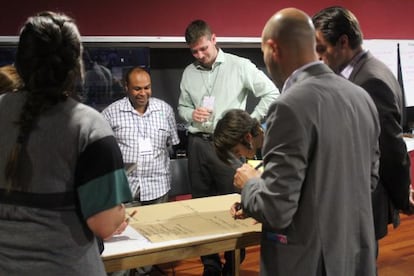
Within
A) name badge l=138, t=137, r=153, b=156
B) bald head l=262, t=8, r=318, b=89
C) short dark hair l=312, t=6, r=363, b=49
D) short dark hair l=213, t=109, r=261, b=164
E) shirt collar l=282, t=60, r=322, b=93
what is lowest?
name badge l=138, t=137, r=153, b=156

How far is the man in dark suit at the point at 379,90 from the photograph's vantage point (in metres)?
1.82

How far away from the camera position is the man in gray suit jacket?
4.33 feet

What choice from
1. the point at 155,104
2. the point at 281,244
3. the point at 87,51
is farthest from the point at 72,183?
the point at 87,51

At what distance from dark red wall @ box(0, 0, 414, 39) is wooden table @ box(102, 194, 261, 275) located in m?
1.67

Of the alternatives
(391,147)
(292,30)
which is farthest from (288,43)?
(391,147)

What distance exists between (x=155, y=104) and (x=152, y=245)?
5.01 ft

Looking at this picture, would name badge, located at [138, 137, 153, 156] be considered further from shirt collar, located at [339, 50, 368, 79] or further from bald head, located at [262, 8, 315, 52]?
bald head, located at [262, 8, 315, 52]

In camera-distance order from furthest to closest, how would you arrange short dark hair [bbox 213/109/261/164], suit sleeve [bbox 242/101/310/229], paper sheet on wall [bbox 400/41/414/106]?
paper sheet on wall [bbox 400/41/414/106] < short dark hair [bbox 213/109/261/164] < suit sleeve [bbox 242/101/310/229]

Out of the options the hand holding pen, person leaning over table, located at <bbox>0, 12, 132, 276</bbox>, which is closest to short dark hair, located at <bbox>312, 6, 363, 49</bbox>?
the hand holding pen

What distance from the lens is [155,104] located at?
126 inches

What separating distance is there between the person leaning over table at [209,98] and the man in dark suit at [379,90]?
4.32ft

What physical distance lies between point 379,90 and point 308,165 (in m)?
0.64

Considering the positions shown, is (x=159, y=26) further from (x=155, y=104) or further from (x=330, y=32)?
(x=330, y=32)

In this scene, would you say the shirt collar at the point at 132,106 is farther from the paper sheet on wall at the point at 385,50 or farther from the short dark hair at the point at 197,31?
the paper sheet on wall at the point at 385,50
